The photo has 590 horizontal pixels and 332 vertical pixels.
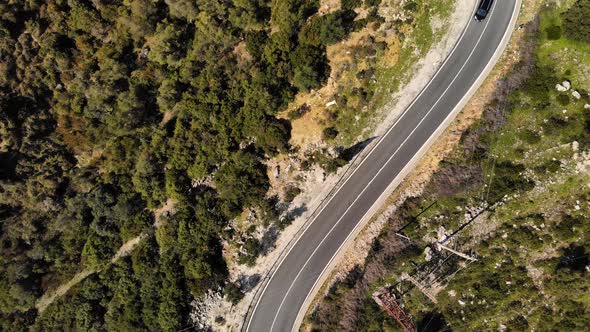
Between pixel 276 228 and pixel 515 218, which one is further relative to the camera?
pixel 276 228

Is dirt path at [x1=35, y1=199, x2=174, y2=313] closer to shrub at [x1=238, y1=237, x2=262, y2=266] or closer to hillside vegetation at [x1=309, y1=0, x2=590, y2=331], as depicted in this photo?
shrub at [x1=238, y1=237, x2=262, y2=266]

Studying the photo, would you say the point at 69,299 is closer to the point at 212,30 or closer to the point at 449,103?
the point at 212,30

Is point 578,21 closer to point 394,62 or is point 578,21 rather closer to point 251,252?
point 394,62

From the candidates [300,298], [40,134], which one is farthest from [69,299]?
[300,298]

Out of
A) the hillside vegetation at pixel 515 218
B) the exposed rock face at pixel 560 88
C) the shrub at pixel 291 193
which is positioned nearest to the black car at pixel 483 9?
the hillside vegetation at pixel 515 218

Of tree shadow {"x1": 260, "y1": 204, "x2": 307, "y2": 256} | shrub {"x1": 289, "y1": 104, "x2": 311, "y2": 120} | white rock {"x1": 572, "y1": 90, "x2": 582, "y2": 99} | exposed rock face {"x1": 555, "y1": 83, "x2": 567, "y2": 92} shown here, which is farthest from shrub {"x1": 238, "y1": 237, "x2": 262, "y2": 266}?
white rock {"x1": 572, "y1": 90, "x2": 582, "y2": 99}

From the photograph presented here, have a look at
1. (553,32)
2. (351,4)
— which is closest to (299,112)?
(351,4)

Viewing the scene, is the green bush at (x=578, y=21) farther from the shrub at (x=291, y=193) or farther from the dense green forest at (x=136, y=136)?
the shrub at (x=291, y=193)
